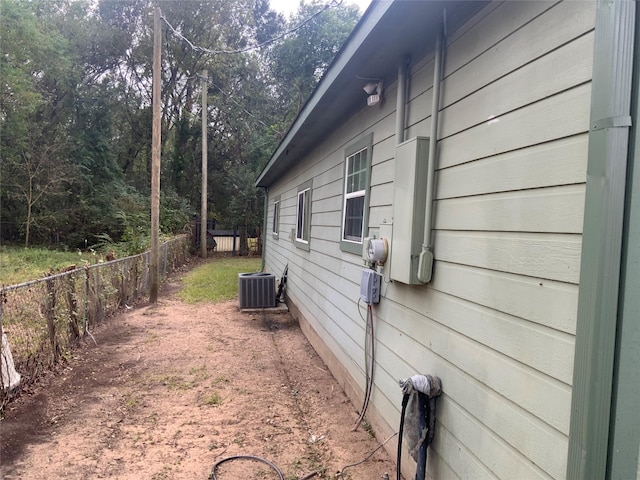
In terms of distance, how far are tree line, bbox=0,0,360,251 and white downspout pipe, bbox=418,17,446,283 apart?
14.7 m

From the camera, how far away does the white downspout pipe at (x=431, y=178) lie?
7.94 feet

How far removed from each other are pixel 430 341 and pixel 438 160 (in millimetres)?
1035

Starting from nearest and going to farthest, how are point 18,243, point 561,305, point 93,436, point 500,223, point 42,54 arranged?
point 561,305, point 500,223, point 93,436, point 42,54, point 18,243

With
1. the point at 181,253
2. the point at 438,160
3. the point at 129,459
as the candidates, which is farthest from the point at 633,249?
the point at 181,253

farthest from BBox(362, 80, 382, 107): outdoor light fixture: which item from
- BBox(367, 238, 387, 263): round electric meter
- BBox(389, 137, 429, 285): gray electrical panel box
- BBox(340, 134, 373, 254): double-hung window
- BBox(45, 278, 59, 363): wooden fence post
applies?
BBox(45, 278, 59, 363): wooden fence post

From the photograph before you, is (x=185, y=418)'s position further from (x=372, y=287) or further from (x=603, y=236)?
(x=603, y=236)

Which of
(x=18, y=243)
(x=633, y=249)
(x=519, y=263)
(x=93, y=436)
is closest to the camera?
(x=633, y=249)

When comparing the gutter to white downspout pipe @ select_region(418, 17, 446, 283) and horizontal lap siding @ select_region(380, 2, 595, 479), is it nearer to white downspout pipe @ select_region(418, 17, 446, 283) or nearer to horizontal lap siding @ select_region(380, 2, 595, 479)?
horizontal lap siding @ select_region(380, 2, 595, 479)

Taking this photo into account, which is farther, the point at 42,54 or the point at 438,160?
the point at 42,54

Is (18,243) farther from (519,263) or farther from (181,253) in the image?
(519,263)

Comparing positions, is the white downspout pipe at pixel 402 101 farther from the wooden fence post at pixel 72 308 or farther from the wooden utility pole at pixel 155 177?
the wooden utility pole at pixel 155 177

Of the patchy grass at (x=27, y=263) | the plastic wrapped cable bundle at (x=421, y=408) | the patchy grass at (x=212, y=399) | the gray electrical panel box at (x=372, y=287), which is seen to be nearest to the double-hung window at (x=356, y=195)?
the gray electrical panel box at (x=372, y=287)

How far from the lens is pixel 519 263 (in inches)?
67.5

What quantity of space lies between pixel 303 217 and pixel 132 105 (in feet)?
74.2
